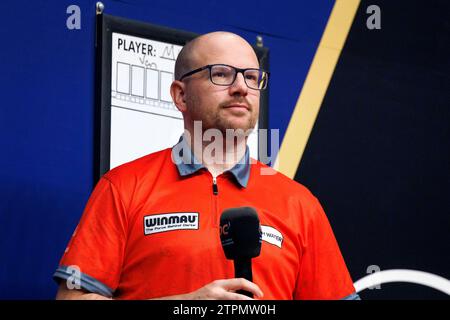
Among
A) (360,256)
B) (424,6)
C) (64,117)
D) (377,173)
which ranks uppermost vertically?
(424,6)

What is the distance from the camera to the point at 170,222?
2271 mm

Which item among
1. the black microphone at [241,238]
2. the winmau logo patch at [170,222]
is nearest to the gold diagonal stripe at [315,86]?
the winmau logo patch at [170,222]

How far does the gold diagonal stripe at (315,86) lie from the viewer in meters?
3.11

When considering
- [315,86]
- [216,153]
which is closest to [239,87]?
[216,153]

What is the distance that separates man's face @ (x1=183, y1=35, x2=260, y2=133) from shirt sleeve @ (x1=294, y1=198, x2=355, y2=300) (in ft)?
0.95

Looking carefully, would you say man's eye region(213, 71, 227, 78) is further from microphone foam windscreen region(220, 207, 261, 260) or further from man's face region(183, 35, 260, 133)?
microphone foam windscreen region(220, 207, 261, 260)

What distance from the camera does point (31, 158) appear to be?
2592mm

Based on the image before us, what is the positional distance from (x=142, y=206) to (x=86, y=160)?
0.45 meters

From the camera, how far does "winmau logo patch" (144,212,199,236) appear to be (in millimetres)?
2258

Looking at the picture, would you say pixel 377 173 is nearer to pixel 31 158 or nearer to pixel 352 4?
pixel 352 4
